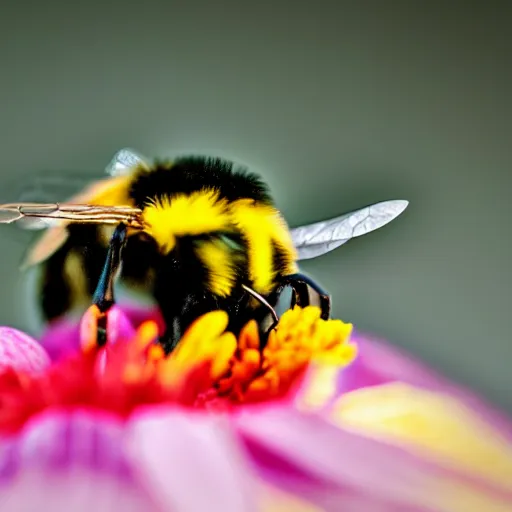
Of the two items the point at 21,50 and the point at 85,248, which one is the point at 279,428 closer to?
the point at 85,248

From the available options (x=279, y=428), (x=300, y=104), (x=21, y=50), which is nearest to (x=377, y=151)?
(x=300, y=104)

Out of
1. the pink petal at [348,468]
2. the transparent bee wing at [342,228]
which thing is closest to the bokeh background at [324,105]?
the transparent bee wing at [342,228]

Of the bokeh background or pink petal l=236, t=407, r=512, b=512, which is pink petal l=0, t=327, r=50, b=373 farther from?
the bokeh background

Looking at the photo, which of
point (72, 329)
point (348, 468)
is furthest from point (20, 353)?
point (348, 468)

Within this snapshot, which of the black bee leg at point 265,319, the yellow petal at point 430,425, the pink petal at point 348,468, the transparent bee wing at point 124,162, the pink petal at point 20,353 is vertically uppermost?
the transparent bee wing at point 124,162

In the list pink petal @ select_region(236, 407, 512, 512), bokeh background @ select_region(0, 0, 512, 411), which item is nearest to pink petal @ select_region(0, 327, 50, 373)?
pink petal @ select_region(236, 407, 512, 512)

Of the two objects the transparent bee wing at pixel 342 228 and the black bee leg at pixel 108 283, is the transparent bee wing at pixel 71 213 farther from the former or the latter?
the transparent bee wing at pixel 342 228
